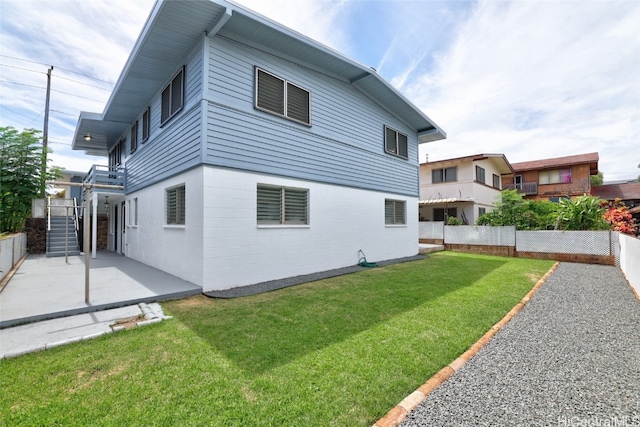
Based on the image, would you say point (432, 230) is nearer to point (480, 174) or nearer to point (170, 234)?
point (480, 174)

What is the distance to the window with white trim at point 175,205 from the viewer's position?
6930mm

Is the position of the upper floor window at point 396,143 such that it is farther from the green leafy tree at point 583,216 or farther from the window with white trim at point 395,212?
the green leafy tree at point 583,216

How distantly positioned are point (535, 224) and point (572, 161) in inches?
588

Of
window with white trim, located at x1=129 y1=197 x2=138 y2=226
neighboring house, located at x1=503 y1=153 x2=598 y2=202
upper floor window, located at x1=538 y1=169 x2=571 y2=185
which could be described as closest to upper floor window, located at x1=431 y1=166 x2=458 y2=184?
neighboring house, located at x1=503 y1=153 x2=598 y2=202

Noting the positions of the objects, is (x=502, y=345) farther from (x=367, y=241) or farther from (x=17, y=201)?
(x=17, y=201)

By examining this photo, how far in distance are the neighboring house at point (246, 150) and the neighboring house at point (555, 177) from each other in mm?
20160

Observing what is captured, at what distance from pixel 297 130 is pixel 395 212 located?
5.79 metres

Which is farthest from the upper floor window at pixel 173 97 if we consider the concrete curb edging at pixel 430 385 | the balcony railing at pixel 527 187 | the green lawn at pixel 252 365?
the balcony railing at pixel 527 187

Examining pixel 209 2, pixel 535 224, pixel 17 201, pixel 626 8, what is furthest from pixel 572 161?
pixel 17 201

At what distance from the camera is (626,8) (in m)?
6.17

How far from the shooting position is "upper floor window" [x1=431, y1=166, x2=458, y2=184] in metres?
18.1

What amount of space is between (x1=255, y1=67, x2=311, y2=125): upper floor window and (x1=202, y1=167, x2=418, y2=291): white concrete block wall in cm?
176

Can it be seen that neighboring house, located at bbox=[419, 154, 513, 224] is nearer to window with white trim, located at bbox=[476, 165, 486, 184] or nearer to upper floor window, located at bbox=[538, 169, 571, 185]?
window with white trim, located at bbox=[476, 165, 486, 184]

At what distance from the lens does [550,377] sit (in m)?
2.69
